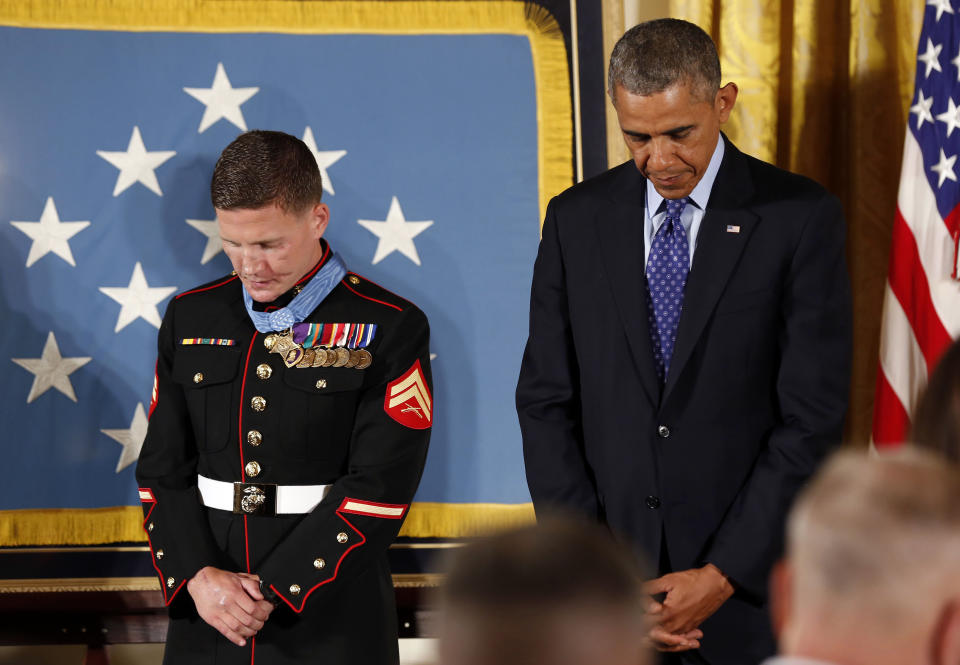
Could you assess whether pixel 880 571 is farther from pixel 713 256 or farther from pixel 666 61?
pixel 666 61

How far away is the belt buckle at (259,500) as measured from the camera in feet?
7.43

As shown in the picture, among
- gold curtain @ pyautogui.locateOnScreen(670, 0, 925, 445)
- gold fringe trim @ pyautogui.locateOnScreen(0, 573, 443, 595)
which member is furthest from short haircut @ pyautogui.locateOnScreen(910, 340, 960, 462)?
gold fringe trim @ pyautogui.locateOnScreen(0, 573, 443, 595)

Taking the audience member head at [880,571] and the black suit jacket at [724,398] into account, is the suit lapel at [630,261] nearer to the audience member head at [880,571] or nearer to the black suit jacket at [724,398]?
the black suit jacket at [724,398]

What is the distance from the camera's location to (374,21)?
10.3 ft

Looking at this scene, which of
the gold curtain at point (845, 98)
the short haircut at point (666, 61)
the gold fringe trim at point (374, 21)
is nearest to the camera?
the short haircut at point (666, 61)

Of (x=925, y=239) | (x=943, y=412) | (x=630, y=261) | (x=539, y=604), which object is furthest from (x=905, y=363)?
(x=539, y=604)

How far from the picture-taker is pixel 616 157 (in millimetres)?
3119

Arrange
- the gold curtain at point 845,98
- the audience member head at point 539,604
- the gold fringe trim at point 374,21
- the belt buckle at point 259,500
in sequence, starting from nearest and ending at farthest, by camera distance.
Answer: the audience member head at point 539,604
the belt buckle at point 259,500
the gold curtain at point 845,98
the gold fringe trim at point 374,21

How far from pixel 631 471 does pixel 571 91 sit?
4.77 feet

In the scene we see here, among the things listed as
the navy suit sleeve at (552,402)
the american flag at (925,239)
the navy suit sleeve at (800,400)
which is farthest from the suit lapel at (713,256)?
the american flag at (925,239)

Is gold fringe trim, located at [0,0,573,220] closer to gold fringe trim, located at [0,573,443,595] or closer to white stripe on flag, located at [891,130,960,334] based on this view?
white stripe on flag, located at [891,130,960,334]

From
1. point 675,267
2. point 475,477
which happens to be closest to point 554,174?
point 475,477

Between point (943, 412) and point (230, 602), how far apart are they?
4.55 ft

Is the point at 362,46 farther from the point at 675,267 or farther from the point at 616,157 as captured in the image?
the point at 675,267
